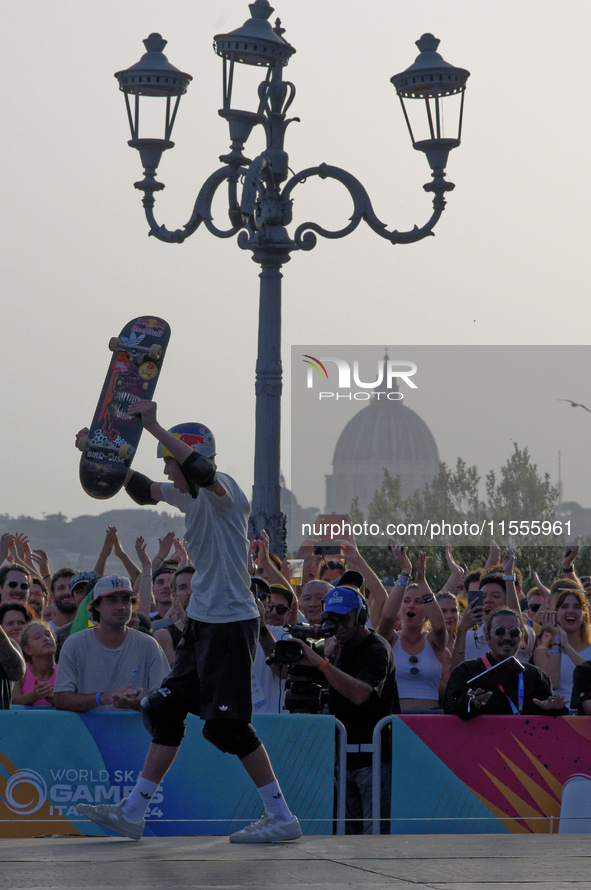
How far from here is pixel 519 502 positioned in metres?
66.2

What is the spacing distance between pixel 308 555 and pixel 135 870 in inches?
345

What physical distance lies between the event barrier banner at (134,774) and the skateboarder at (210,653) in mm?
1199

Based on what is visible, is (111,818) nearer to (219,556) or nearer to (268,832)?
(268,832)

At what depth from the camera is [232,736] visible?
20.4 ft

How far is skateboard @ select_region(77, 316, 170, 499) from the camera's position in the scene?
6.83 meters

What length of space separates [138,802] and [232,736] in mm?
496

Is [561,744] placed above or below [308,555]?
below

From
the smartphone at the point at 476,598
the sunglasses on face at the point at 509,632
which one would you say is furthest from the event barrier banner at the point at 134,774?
the smartphone at the point at 476,598

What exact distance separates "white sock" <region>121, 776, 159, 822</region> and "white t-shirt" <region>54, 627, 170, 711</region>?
108cm

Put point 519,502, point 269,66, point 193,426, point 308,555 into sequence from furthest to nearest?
point 519,502 → point 308,555 → point 269,66 → point 193,426

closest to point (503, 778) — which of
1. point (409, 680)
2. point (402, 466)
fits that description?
point (409, 680)

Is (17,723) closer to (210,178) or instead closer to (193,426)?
(193,426)

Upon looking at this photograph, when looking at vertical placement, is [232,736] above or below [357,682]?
below

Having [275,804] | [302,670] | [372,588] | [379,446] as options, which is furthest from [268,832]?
[379,446]
